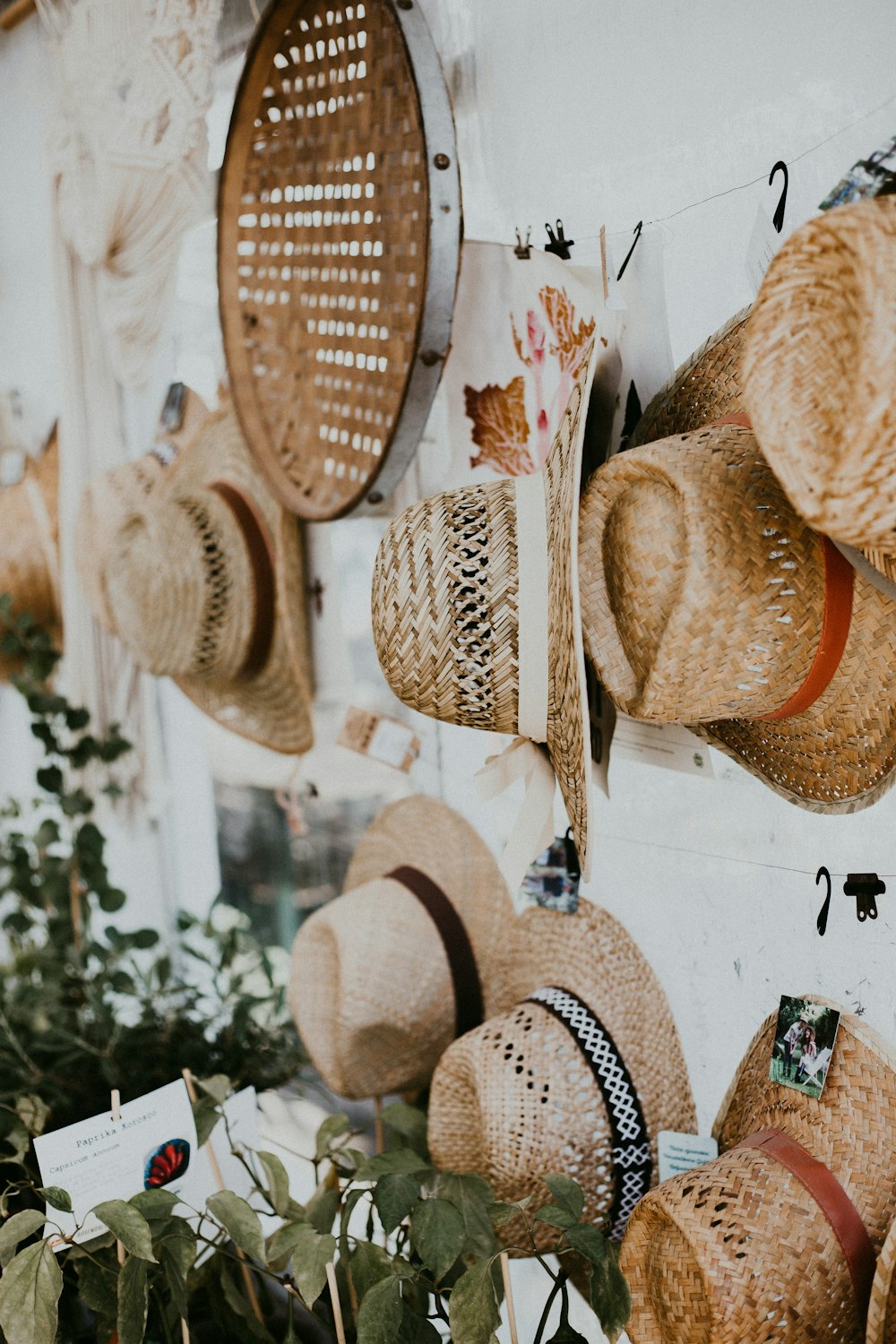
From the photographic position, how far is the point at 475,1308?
925 mm

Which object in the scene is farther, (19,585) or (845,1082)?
(19,585)

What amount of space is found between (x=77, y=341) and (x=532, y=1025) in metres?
1.68

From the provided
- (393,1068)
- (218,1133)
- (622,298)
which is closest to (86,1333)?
(218,1133)

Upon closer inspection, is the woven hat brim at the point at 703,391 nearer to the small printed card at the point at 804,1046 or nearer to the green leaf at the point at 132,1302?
the small printed card at the point at 804,1046

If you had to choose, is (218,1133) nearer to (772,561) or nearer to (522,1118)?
(522,1118)

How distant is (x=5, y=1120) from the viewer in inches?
57.5

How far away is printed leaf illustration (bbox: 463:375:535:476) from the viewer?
136 centimetres

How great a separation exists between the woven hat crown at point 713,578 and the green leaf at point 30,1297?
28.1 inches

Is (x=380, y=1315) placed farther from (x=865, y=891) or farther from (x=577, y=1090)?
(x=865, y=891)

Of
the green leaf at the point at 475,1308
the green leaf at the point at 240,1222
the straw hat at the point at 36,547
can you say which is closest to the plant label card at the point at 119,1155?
the green leaf at the point at 240,1222

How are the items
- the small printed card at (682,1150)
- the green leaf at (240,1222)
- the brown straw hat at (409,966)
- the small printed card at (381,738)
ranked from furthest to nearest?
the small printed card at (381,738), the brown straw hat at (409,966), the small printed card at (682,1150), the green leaf at (240,1222)

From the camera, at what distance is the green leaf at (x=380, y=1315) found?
94 cm

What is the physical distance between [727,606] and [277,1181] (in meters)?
0.80

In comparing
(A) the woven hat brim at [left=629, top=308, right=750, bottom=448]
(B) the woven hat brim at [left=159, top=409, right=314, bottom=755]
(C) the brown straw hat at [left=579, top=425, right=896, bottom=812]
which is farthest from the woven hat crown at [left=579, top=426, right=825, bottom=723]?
(B) the woven hat brim at [left=159, top=409, right=314, bottom=755]
